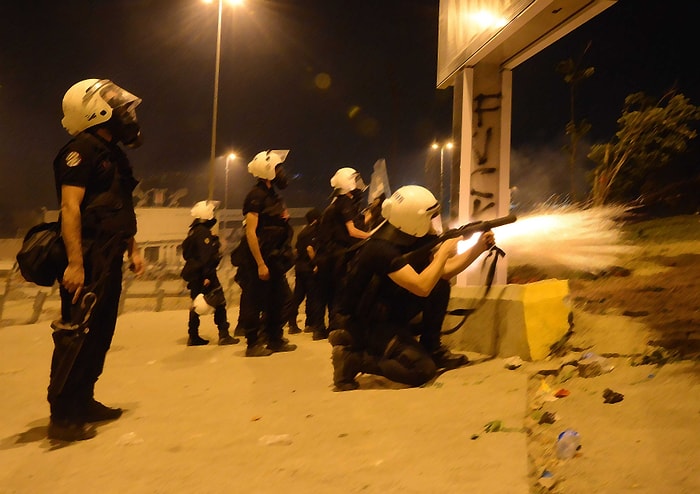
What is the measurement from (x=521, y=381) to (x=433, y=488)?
5.91 feet

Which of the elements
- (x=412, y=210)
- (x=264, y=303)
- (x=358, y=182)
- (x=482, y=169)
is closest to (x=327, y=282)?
(x=358, y=182)

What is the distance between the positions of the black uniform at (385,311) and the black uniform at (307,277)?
3.16 m

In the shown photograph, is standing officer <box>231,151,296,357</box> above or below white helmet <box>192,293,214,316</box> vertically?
above

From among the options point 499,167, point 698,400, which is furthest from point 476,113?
point 698,400

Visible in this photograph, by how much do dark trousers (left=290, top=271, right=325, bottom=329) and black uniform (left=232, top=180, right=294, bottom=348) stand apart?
1167 mm

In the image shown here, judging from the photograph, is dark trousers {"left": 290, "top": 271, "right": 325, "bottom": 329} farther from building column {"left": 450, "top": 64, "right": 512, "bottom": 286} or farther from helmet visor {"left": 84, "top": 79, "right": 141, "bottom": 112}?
helmet visor {"left": 84, "top": 79, "right": 141, "bottom": 112}

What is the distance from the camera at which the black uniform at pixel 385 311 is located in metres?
4.32

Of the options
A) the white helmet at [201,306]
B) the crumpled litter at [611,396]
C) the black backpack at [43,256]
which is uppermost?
the black backpack at [43,256]

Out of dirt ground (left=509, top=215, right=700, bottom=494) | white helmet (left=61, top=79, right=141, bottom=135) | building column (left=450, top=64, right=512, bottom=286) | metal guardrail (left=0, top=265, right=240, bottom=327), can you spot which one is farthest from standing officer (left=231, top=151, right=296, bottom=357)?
metal guardrail (left=0, top=265, right=240, bottom=327)

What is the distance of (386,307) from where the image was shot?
4.47 meters

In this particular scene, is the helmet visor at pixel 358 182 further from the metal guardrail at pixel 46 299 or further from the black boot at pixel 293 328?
the metal guardrail at pixel 46 299

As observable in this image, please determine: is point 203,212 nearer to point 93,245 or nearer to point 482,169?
point 482,169

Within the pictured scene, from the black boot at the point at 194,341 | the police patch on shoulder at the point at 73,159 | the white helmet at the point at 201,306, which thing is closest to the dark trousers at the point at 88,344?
the police patch on shoulder at the point at 73,159

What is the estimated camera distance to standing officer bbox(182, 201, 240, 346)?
725cm
